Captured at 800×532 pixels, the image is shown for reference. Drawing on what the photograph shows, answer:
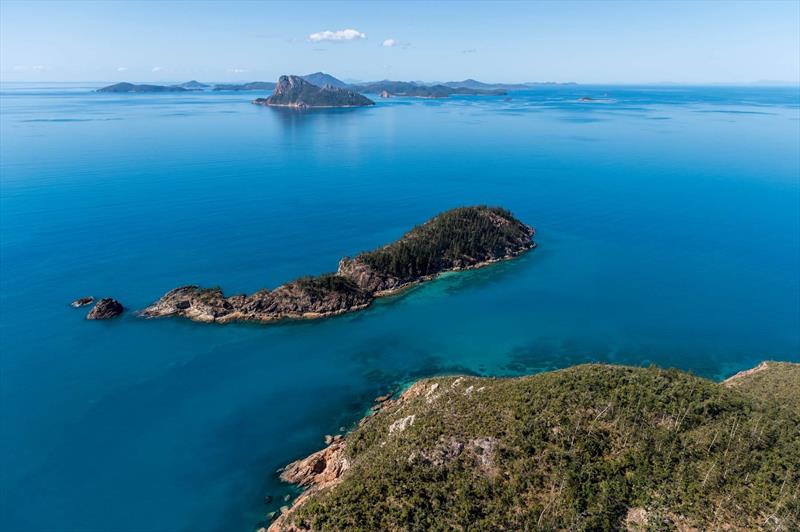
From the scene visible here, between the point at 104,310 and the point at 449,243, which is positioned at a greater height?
the point at 449,243

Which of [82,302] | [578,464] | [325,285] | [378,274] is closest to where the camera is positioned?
[578,464]

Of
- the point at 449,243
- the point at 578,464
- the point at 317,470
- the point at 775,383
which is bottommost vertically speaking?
the point at 317,470

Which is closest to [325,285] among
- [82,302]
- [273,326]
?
[273,326]

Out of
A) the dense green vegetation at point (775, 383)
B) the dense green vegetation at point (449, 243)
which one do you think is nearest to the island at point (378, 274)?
the dense green vegetation at point (449, 243)

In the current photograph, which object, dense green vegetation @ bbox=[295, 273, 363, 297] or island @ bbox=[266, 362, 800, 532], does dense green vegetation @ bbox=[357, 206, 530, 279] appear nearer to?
dense green vegetation @ bbox=[295, 273, 363, 297]

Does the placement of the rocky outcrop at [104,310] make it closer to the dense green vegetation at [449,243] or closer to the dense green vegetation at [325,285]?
the dense green vegetation at [325,285]

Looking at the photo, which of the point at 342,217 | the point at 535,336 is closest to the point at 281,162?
the point at 342,217

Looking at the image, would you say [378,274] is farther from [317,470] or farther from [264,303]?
[317,470]

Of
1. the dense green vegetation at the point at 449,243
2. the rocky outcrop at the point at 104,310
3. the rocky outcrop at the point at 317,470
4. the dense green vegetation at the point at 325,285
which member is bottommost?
the rocky outcrop at the point at 317,470
